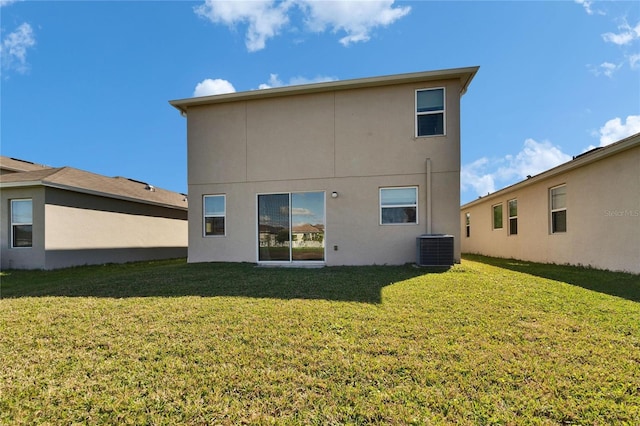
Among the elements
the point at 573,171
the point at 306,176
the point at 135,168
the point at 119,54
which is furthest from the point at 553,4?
the point at 135,168

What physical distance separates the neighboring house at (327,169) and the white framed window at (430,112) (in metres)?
0.03

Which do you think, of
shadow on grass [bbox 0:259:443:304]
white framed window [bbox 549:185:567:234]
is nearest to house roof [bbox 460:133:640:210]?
white framed window [bbox 549:185:567:234]

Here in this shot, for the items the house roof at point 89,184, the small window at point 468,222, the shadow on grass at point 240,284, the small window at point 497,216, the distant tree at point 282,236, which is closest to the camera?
the shadow on grass at point 240,284

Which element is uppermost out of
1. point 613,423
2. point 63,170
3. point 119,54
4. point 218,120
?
point 119,54

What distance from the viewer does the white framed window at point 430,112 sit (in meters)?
8.16

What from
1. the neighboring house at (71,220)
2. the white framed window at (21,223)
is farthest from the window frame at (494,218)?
the white framed window at (21,223)

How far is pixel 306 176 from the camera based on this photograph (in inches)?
345

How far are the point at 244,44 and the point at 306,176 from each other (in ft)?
19.8

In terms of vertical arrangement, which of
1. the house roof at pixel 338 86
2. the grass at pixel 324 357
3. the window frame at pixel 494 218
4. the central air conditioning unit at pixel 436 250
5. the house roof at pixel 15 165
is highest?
the house roof at pixel 338 86

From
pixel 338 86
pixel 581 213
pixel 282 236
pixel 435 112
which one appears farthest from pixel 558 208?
pixel 282 236

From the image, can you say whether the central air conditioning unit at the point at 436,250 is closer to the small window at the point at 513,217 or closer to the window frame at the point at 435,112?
the window frame at the point at 435,112

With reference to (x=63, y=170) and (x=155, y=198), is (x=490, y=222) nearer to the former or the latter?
(x=155, y=198)

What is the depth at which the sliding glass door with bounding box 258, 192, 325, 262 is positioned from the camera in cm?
874

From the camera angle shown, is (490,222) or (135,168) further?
(135,168)
